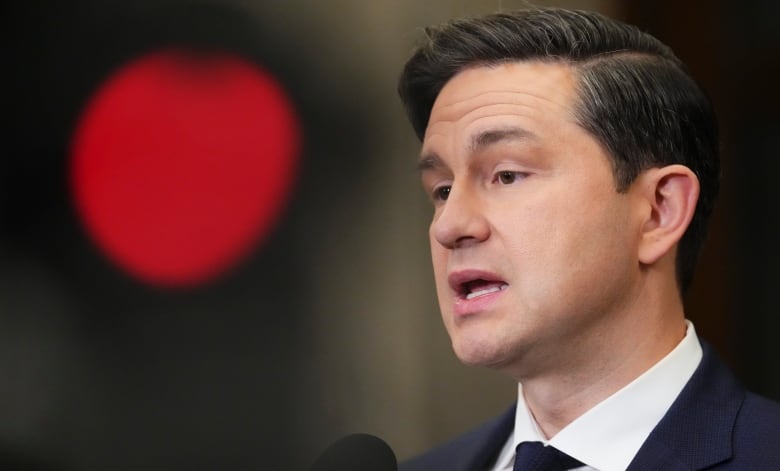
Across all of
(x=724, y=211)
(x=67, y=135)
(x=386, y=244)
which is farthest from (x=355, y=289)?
(x=724, y=211)

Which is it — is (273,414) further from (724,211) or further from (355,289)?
(724,211)

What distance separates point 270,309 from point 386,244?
0.72ft

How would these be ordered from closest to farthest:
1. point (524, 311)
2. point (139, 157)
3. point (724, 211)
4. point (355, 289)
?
1. point (524, 311)
2. point (139, 157)
3. point (355, 289)
4. point (724, 211)

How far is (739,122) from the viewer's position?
179 centimetres

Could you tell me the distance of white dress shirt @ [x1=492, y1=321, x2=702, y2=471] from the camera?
1366mm

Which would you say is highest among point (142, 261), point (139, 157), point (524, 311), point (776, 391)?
point (139, 157)

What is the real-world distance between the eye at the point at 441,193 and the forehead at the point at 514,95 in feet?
0.27

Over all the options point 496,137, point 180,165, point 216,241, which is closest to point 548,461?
point 496,137

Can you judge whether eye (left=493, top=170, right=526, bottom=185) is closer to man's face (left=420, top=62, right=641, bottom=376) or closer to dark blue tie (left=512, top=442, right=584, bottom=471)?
man's face (left=420, top=62, right=641, bottom=376)

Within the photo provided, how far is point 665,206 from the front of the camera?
1.42m

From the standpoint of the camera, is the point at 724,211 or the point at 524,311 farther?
the point at 724,211

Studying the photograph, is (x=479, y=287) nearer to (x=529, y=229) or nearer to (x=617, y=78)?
(x=529, y=229)

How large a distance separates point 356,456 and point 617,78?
62 cm

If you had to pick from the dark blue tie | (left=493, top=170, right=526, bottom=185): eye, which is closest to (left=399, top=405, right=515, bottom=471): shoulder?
the dark blue tie
